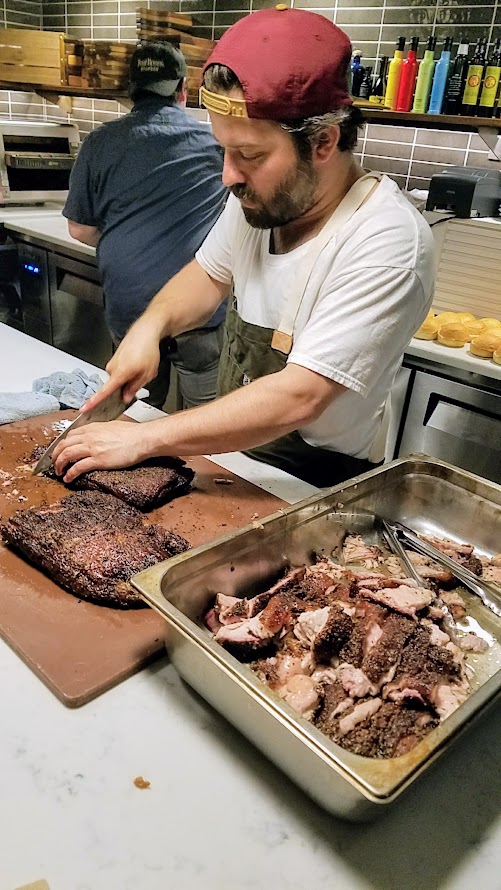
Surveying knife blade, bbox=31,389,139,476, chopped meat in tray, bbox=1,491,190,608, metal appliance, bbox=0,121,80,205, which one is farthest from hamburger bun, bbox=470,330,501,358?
metal appliance, bbox=0,121,80,205

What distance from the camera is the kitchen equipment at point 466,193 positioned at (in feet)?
8.16

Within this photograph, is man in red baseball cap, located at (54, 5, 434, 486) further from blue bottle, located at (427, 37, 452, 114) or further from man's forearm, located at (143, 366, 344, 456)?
blue bottle, located at (427, 37, 452, 114)

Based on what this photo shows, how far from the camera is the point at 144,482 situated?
1337mm

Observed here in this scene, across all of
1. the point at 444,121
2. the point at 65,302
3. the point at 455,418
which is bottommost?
the point at 65,302

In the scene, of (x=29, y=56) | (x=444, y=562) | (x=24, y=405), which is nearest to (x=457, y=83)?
(x=24, y=405)

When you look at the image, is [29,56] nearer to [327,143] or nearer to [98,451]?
[327,143]

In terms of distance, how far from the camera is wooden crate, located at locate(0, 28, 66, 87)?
13.4 feet

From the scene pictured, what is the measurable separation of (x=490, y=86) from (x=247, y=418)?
2123 millimetres

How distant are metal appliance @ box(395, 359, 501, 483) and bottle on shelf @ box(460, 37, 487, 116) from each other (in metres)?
1.11

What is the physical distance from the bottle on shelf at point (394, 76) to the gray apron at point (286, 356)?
5.63 feet

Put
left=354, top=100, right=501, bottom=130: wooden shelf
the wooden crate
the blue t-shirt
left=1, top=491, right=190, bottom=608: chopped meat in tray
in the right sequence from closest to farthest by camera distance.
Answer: left=1, top=491, right=190, bottom=608: chopped meat in tray, left=354, top=100, right=501, bottom=130: wooden shelf, the blue t-shirt, the wooden crate

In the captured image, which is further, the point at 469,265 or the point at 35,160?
the point at 35,160

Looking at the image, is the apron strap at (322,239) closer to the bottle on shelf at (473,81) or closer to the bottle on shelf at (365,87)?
the bottle on shelf at (473,81)

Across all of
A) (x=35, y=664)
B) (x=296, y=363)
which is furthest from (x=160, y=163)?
(x=35, y=664)
